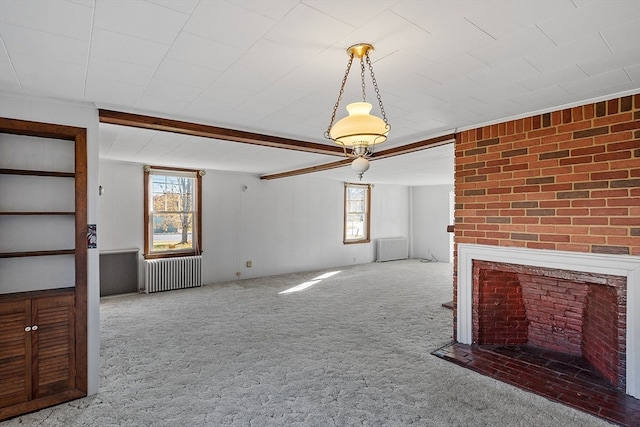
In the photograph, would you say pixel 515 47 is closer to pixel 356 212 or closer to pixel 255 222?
pixel 255 222

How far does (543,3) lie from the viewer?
56.4 inches

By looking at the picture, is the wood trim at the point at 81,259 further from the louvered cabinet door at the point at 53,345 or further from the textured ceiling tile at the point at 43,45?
the textured ceiling tile at the point at 43,45

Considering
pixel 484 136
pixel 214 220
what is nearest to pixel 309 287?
pixel 214 220

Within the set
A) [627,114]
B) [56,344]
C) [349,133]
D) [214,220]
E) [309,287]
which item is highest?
[627,114]

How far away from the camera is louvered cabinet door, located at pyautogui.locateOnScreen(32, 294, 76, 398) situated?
2564 mm

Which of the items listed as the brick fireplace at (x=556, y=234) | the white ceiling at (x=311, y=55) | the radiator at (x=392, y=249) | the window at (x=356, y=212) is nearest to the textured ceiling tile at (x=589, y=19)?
the white ceiling at (x=311, y=55)

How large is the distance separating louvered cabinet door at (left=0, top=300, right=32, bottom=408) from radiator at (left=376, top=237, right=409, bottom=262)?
792 cm

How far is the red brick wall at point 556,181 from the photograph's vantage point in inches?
102

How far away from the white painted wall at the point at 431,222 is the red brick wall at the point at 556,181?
242 inches

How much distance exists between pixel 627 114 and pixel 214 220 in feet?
20.4

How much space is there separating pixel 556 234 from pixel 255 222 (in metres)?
5.62

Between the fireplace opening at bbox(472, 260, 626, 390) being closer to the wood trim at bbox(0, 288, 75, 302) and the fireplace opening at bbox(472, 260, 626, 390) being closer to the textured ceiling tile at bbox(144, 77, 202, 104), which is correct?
the textured ceiling tile at bbox(144, 77, 202, 104)

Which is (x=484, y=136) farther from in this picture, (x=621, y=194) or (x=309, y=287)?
(x=309, y=287)

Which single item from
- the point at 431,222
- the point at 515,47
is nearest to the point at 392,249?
the point at 431,222
